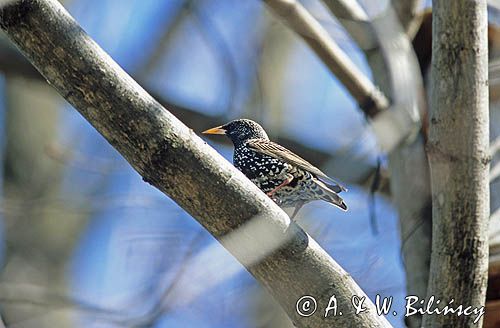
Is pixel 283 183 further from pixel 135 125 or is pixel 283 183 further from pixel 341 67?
pixel 341 67

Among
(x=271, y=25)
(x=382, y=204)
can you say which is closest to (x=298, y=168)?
(x=382, y=204)

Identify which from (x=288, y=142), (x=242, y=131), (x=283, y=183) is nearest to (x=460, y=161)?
(x=283, y=183)

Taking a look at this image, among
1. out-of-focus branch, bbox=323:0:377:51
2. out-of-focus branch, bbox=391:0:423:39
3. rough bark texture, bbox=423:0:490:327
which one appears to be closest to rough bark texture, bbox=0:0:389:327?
rough bark texture, bbox=423:0:490:327

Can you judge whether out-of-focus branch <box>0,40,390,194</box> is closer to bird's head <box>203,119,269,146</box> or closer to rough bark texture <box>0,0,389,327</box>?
bird's head <box>203,119,269,146</box>

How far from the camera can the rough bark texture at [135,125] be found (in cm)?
192

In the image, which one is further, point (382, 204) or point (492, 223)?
point (382, 204)

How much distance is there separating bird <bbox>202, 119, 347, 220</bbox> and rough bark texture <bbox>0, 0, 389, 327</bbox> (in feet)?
2.67

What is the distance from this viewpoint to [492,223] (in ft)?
11.1

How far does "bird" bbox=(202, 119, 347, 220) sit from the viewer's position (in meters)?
2.80

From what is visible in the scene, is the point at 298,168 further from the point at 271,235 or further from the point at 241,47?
the point at 241,47

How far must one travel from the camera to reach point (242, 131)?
3166 millimetres

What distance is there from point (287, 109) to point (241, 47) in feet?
1.82

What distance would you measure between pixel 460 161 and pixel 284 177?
618 mm

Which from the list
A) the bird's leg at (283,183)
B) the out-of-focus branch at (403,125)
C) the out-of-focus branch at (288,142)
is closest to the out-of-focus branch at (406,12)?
the out-of-focus branch at (403,125)
